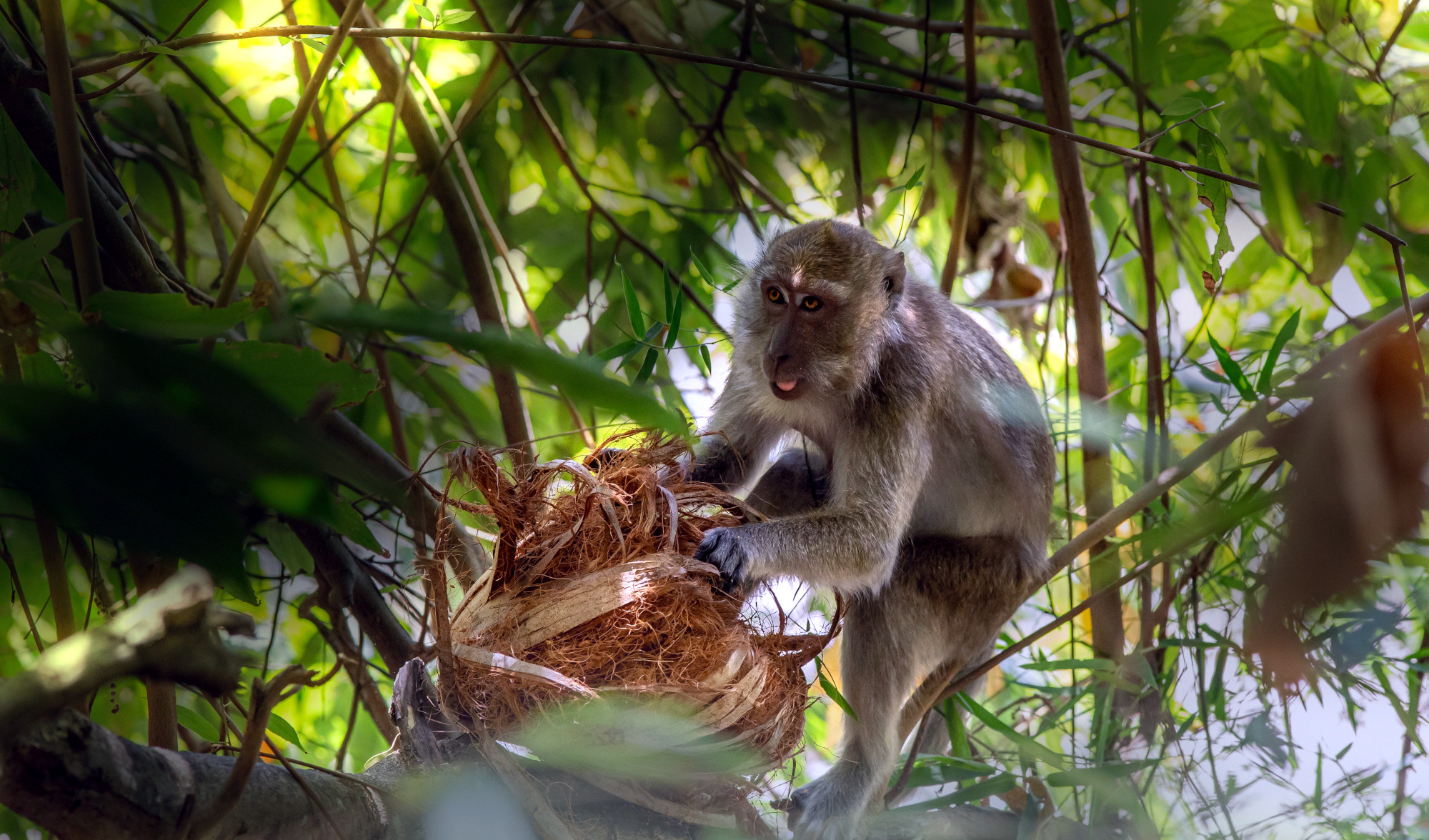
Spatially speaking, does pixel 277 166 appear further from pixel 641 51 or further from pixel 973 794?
pixel 973 794

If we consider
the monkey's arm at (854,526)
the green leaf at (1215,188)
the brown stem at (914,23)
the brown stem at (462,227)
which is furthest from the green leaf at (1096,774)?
the brown stem at (914,23)

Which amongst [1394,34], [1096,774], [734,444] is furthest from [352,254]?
[1394,34]

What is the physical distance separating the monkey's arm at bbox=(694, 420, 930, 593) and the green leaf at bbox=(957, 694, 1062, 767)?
40cm

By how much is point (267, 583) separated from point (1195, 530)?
1809 mm

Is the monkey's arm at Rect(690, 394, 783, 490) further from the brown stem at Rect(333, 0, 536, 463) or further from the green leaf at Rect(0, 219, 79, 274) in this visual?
the green leaf at Rect(0, 219, 79, 274)

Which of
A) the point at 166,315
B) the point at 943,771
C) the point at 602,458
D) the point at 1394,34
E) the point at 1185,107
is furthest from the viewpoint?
the point at 943,771

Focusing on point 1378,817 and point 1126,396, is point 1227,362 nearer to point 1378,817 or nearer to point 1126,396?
point 1126,396

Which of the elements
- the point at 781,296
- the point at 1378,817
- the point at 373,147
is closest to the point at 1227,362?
the point at 781,296

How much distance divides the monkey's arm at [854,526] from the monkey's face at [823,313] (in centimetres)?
18

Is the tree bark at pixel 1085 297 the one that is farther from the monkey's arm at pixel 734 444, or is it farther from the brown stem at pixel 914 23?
the monkey's arm at pixel 734 444

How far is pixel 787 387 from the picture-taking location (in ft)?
7.33

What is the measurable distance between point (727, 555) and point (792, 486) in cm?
89

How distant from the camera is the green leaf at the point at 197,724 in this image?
5.73 ft

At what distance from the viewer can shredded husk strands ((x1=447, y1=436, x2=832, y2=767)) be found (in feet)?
4.61
